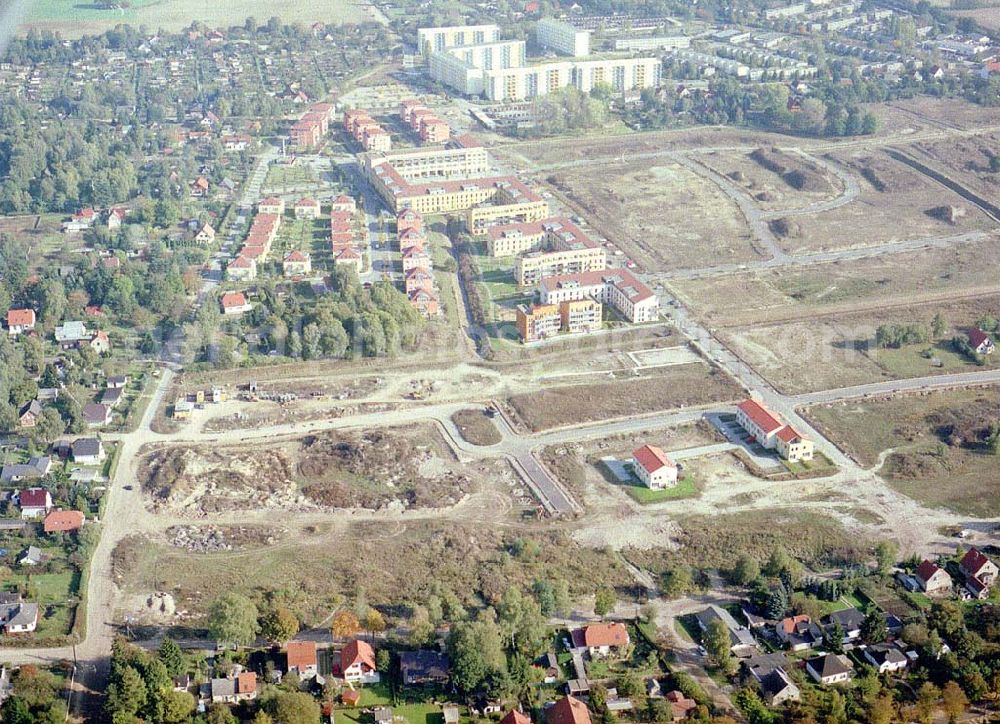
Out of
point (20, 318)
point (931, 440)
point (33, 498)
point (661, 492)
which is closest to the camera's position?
point (33, 498)

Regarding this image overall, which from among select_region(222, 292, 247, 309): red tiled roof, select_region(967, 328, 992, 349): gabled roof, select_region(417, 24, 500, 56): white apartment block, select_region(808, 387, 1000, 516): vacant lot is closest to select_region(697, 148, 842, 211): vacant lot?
select_region(967, 328, 992, 349): gabled roof

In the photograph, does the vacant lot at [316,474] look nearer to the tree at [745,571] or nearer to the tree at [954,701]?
the tree at [745,571]

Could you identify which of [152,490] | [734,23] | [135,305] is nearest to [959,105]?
[734,23]

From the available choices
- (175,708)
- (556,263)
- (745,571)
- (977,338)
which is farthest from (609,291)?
(175,708)

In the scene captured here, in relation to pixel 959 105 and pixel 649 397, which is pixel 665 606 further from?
pixel 959 105

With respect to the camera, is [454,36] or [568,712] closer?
[568,712]

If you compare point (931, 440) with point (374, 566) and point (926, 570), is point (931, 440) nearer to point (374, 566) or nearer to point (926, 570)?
point (926, 570)

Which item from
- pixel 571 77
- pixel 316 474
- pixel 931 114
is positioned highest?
pixel 571 77
